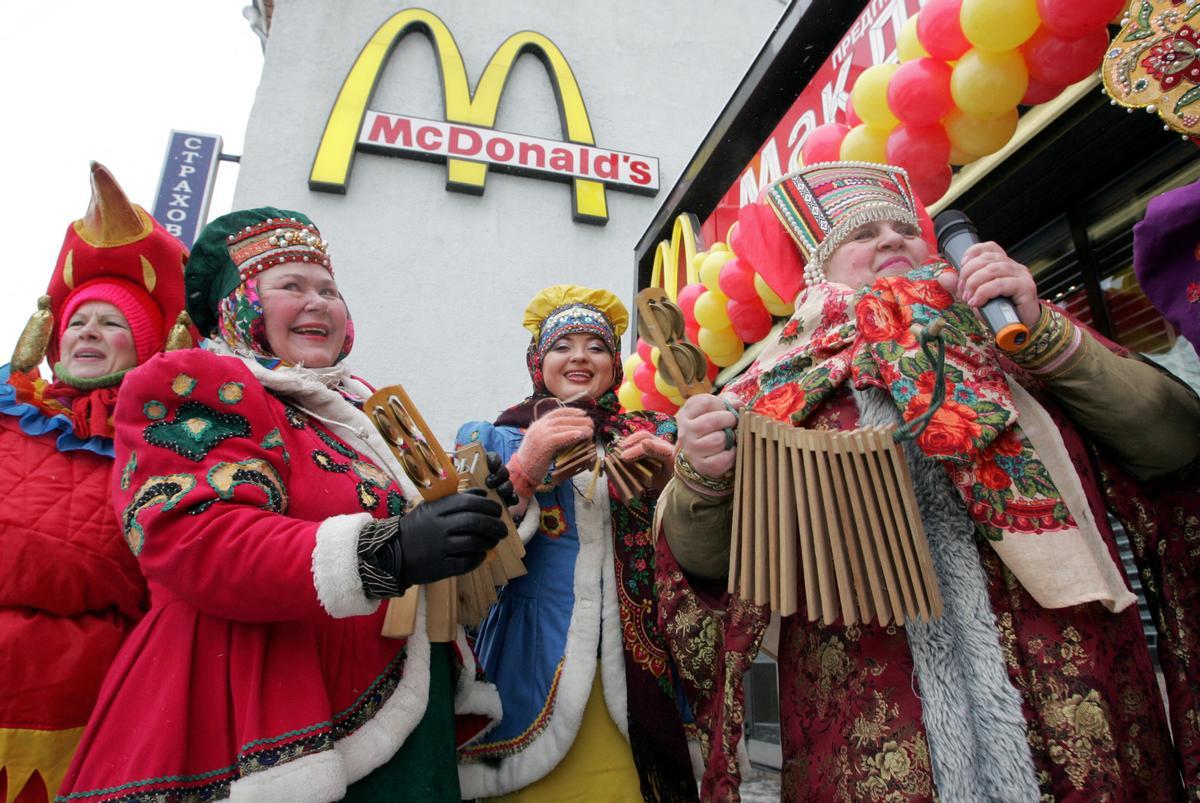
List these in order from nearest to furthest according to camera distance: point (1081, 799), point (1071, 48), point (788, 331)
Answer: point (1081, 799), point (788, 331), point (1071, 48)

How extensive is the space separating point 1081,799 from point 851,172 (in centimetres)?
127

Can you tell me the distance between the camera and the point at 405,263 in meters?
6.96

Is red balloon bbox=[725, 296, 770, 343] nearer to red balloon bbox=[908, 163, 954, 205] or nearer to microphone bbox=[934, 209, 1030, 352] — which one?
red balloon bbox=[908, 163, 954, 205]

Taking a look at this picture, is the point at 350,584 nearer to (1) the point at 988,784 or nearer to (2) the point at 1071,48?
(1) the point at 988,784

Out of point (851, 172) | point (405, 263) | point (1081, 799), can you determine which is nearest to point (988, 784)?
point (1081, 799)

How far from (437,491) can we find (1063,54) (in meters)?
1.90

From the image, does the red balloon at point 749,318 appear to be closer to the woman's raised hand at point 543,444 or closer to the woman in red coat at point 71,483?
the woman's raised hand at point 543,444

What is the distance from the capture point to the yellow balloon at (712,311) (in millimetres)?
3299

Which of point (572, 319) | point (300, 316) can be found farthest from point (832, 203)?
point (300, 316)

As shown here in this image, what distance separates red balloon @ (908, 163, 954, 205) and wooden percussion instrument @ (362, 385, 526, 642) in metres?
1.71

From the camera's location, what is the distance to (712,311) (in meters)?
3.33

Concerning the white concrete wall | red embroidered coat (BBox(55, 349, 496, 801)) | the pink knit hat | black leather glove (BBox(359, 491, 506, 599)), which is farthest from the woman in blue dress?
the white concrete wall

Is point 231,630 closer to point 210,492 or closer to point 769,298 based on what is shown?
point 210,492

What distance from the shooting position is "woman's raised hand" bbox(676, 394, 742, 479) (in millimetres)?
1241
